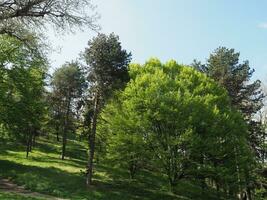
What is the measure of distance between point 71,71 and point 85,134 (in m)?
13.6

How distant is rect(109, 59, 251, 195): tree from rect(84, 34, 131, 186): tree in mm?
2005

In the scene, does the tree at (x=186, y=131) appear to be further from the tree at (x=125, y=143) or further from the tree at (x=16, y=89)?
the tree at (x=16, y=89)

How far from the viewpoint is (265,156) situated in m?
51.2

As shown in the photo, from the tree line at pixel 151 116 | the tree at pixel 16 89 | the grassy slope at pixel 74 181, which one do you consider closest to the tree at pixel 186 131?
the tree line at pixel 151 116

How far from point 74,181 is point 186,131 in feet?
38.1

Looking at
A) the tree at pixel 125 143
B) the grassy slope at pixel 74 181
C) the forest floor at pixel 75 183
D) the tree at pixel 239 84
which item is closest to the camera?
the forest floor at pixel 75 183

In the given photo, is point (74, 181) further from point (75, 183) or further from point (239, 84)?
point (239, 84)

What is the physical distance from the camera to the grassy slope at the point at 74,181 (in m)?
34.9

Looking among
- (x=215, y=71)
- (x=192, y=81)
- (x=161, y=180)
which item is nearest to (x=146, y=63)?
(x=192, y=81)

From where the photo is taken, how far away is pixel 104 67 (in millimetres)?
39531

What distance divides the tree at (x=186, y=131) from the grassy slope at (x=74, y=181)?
3.85 metres

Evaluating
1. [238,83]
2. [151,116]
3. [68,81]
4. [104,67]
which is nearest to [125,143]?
[151,116]

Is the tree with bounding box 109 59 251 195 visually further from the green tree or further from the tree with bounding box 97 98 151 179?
the green tree

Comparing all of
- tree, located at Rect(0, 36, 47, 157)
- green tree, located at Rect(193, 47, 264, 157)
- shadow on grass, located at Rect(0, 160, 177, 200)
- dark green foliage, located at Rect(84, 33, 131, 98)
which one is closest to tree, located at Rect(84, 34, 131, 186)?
dark green foliage, located at Rect(84, 33, 131, 98)
